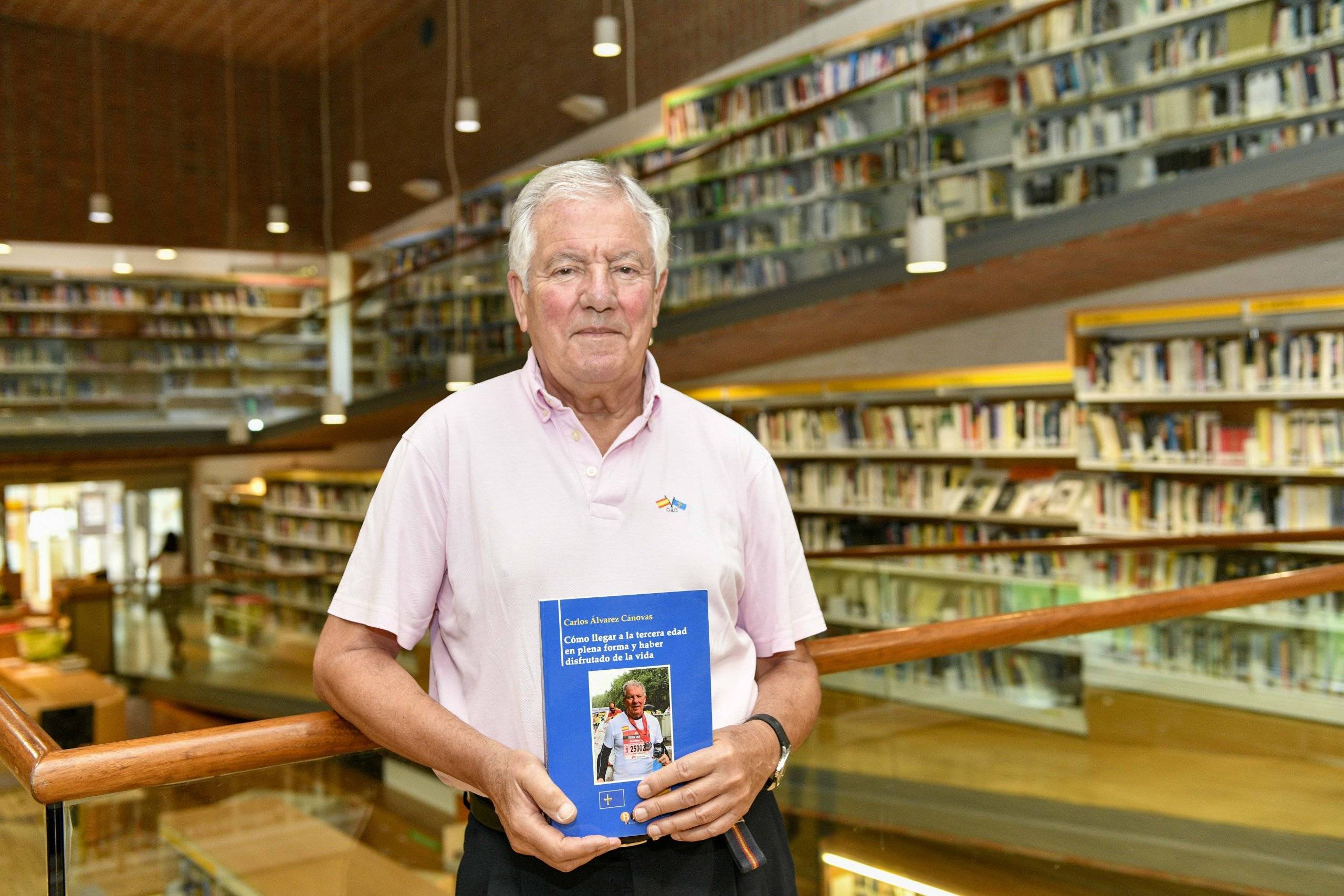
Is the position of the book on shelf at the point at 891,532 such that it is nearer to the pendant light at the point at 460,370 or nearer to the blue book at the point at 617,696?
the pendant light at the point at 460,370

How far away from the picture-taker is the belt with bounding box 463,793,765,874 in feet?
3.79

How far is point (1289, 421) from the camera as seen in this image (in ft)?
16.1

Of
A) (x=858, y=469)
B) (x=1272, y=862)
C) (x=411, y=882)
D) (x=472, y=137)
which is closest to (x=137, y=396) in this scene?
(x=472, y=137)

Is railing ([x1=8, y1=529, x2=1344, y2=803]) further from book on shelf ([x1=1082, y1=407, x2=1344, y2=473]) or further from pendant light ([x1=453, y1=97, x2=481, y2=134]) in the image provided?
pendant light ([x1=453, y1=97, x2=481, y2=134])

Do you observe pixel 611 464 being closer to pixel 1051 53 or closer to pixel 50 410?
pixel 1051 53

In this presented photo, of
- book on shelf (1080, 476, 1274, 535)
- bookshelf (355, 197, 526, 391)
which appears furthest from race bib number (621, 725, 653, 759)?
bookshelf (355, 197, 526, 391)

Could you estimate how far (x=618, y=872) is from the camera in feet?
3.82

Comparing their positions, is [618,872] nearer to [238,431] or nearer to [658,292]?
[658,292]

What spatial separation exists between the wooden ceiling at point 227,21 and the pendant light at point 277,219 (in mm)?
1793

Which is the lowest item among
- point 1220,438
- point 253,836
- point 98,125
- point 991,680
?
point 991,680

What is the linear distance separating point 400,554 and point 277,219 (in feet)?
38.4

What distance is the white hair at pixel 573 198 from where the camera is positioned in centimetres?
120

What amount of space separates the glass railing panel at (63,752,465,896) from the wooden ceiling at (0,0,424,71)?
11049mm

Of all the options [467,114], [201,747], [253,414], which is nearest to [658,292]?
[201,747]
